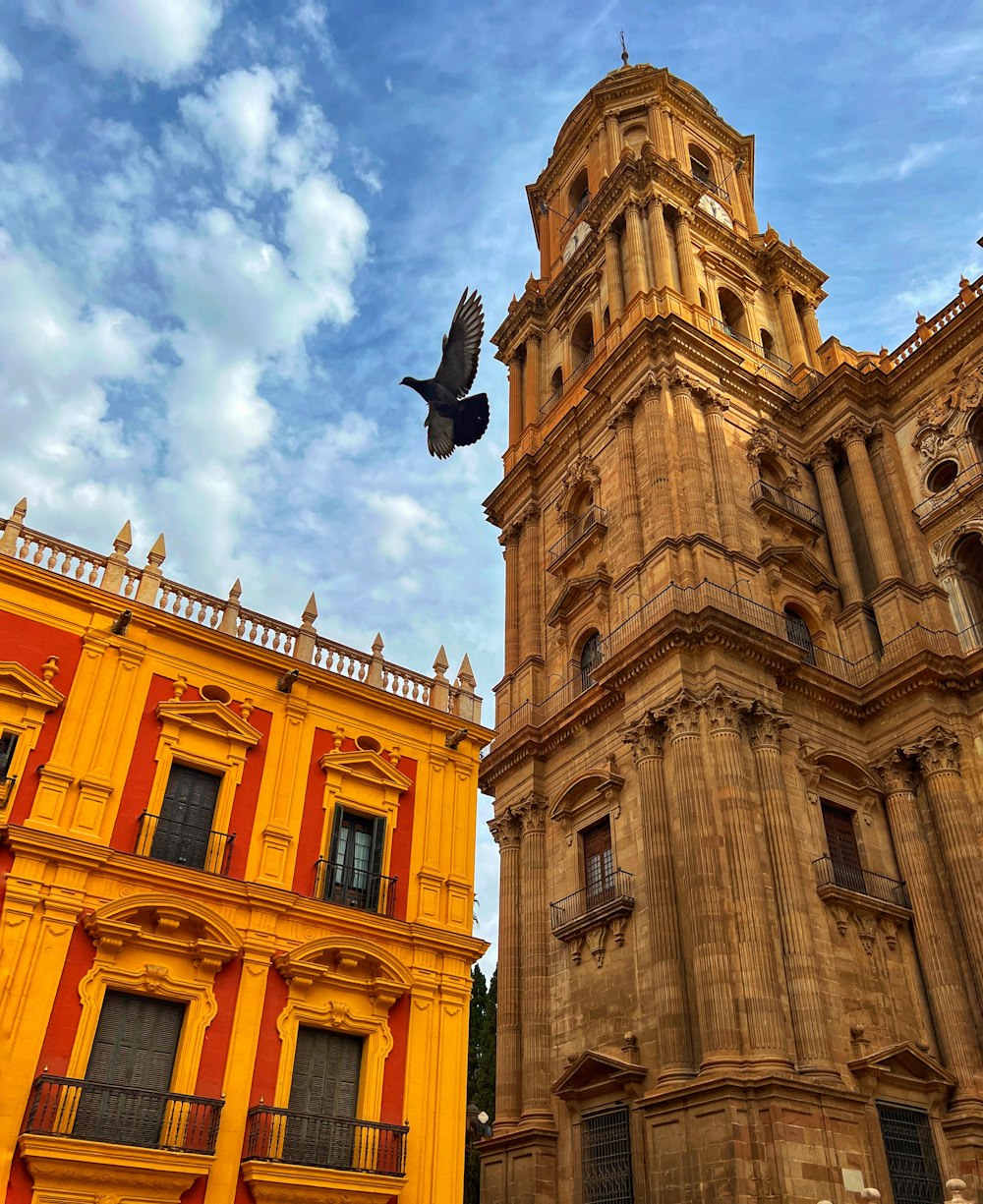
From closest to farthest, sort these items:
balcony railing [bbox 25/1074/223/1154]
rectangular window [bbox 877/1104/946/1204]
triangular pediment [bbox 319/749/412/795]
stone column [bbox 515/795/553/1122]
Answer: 1. balcony railing [bbox 25/1074/223/1154]
2. triangular pediment [bbox 319/749/412/795]
3. rectangular window [bbox 877/1104/946/1204]
4. stone column [bbox 515/795/553/1122]

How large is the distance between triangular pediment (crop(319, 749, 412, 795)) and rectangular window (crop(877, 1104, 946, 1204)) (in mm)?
11106

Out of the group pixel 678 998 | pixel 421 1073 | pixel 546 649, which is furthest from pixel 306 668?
pixel 546 649

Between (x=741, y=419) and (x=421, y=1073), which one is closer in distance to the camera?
(x=421, y=1073)

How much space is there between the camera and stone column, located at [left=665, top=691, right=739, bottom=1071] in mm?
18734

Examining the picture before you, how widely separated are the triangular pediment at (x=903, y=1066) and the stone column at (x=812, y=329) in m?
23.1

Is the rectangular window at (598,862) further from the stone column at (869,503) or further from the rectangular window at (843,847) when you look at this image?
the stone column at (869,503)

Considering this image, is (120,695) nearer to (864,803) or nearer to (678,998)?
(678,998)

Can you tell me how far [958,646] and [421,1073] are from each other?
685 inches

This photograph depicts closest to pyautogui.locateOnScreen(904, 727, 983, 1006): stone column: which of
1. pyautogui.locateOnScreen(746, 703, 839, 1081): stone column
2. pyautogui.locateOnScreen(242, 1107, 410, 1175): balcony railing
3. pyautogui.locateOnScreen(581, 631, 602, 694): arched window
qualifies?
pyautogui.locateOnScreen(746, 703, 839, 1081): stone column

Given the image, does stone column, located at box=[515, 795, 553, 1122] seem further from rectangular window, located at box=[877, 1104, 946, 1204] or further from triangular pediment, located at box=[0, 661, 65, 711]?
triangular pediment, located at box=[0, 661, 65, 711]

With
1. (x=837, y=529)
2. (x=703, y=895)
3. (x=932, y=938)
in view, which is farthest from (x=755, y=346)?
(x=703, y=895)

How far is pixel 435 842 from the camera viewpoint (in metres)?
17.6

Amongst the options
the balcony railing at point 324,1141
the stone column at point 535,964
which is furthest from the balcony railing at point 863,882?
the balcony railing at point 324,1141

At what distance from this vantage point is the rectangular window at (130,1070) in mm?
12680
